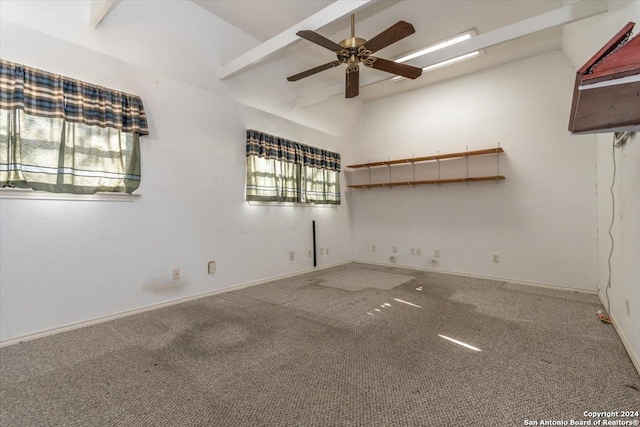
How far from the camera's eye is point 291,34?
9.70 feet

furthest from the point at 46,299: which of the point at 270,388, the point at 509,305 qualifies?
the point at 509,305

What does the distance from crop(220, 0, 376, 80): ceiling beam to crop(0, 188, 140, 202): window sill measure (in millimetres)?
1886

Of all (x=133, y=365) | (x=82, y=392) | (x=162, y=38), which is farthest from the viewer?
(x=162, y=38)

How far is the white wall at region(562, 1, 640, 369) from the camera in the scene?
1.94m

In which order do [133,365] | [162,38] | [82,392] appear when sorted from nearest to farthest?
[82,392], [133,365], [162,38]

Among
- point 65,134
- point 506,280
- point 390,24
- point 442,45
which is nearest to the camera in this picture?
point 65,134

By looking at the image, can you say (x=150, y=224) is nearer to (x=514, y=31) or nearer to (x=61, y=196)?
(x=61, y=196)

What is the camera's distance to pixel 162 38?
3131 mm

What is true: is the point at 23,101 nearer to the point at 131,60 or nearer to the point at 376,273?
the point at 131,60


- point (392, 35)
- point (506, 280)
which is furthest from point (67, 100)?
point (506, 280)

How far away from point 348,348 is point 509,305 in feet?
6.82

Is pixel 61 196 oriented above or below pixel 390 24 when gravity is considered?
below

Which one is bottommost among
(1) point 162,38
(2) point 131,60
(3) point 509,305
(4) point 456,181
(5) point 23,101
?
(3) point 509,305

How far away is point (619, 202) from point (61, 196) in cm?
483
